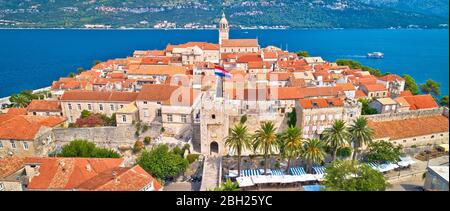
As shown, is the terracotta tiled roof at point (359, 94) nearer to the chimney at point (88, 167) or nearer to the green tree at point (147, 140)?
the green tree at point (147, 140)

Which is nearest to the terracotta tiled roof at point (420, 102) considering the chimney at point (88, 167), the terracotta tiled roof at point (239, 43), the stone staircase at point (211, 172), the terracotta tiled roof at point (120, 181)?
the stone staircase at point (211, 172)

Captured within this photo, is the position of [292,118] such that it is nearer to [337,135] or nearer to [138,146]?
[337,135]

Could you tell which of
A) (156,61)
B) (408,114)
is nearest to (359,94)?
(408,114)

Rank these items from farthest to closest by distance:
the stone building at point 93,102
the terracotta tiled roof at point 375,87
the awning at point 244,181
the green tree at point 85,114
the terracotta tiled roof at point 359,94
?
the terracotta tiled roof at point 375,87
the terracotta tiled roof at point 359,94
the stone building at point 93,102
the green tree at point 85,114
the awning at point 244,181

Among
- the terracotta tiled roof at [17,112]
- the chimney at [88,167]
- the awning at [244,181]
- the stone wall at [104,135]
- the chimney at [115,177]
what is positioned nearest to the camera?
the chimney at [115,177]

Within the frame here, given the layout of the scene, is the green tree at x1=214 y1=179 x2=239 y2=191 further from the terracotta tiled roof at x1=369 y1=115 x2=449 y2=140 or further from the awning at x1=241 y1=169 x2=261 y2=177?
the terracotta tiled roof at x1=369 y1=115 x2=449 y2=140

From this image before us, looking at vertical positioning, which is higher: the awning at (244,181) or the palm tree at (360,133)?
the palm tree at (360,133)
